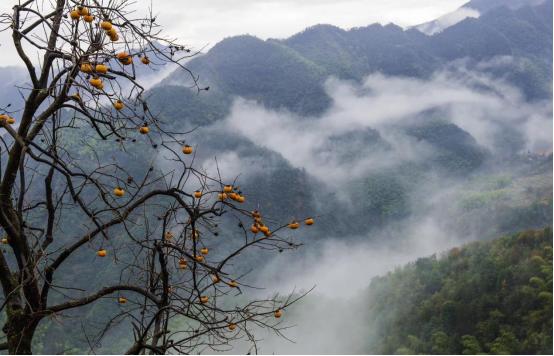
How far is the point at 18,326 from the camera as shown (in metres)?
3.18

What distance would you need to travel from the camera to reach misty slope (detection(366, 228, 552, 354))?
28.3 meters

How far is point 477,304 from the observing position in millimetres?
33875

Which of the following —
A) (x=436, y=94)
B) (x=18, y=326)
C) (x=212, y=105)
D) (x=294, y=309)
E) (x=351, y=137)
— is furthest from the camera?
(x=436, y=94)

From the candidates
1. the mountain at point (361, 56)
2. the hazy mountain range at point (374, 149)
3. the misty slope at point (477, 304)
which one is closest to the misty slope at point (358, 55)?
the mountain at point (361, 56)

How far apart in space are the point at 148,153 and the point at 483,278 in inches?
1736

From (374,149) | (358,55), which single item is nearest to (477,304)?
(374,149)

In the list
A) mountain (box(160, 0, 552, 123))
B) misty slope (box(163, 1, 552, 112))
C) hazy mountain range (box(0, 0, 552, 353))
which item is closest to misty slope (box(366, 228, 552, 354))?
hazy mountain range (box(0, 0, 552, 353))

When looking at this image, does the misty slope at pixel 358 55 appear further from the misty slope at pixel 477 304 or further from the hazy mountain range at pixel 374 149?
the misty slope at pixel 477 304

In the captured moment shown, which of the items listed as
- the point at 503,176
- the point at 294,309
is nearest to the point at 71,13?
the point at 294,309

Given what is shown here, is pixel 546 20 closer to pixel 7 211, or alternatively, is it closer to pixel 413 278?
pixel 413 278

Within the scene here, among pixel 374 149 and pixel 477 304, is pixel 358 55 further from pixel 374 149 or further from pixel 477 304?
pixel 477 304

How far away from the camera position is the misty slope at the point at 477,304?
2831 cm

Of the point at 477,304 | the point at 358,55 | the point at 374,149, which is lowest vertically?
the point at 477,304

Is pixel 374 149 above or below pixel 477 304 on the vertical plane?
above
